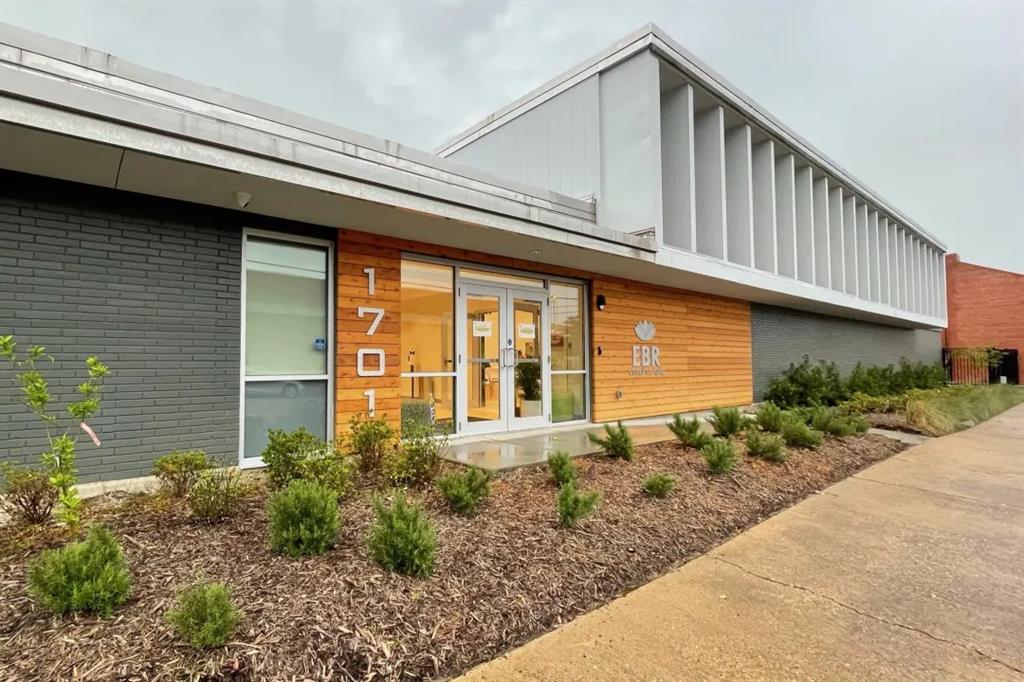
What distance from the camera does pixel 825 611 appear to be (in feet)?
8.57

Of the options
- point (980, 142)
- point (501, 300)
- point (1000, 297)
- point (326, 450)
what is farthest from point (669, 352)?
point (1000, 297)

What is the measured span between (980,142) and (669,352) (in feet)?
74.8

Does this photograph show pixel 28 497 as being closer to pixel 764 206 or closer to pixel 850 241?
pixel 764 206

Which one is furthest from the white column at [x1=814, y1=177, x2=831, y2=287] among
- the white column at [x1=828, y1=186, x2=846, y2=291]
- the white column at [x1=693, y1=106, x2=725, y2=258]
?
the white column at [x1=693, y1=106, x2=725, y2=258]

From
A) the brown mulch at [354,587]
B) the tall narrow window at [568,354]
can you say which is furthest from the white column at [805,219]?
the brown mulch at [354,587]

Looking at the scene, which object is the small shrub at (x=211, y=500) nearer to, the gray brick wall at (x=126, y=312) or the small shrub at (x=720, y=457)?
the gray brick wall at (x=126, y=312)

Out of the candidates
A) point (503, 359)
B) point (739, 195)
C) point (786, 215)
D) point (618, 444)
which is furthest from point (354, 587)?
point (786, 215)

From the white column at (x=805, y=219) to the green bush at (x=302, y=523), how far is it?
12.7 m

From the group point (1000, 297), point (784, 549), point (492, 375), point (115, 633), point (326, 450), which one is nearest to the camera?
point (115, 633)

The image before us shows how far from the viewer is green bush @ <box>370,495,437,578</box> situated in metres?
2.58

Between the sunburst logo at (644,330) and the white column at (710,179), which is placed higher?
the white column at (710,179)

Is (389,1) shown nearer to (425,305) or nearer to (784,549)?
(425,305)

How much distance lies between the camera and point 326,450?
388 centimetres

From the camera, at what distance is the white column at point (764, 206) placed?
10.7 metres
